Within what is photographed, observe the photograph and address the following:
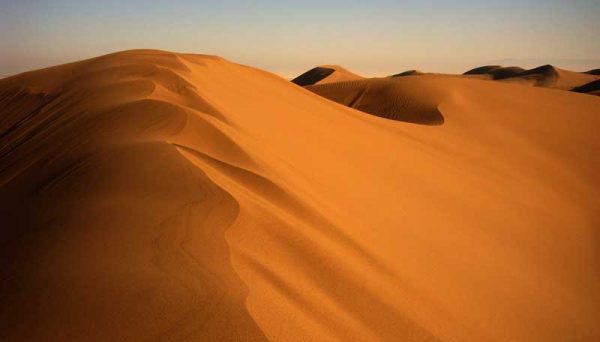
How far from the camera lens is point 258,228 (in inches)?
112

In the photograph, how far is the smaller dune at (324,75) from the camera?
46375mm

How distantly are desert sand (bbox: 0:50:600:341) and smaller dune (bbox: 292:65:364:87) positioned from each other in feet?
128

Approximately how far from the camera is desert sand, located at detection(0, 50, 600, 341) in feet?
6.92

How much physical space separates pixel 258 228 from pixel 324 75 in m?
47.4

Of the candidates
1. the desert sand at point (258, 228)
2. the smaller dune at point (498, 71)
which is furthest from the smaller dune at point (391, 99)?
the smaller dune at point (498, 71)

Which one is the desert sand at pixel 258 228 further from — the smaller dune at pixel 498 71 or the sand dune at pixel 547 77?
the smaller dune at pixel 498 71

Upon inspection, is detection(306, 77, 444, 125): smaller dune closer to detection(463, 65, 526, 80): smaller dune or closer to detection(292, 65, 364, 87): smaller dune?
detection(292, 65, 364, 87): smaller dune

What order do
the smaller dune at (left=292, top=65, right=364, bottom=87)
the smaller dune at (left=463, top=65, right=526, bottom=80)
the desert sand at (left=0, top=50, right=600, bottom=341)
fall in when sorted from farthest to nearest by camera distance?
the smaller dune at (left=463, top=65, right=526, bottom=80) → the smaller dune at (left=292, top=65, right=364, bottom=87) → the desert sand at (left=0, top=50, right=600, bottom=341)

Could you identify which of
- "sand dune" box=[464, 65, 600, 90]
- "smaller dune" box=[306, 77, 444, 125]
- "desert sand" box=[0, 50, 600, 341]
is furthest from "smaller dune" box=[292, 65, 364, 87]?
"desert sand" box=[0, 50, 600, 341]

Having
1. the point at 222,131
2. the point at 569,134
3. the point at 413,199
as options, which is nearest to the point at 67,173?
the point at 222,131

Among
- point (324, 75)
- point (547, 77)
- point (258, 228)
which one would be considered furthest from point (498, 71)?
point (258, 228)

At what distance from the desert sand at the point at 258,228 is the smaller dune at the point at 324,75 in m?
39.1

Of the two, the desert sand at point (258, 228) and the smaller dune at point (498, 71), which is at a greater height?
the desert sand at point (258, 228)

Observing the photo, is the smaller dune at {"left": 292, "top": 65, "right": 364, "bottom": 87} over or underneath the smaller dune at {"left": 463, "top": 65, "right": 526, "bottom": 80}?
over
